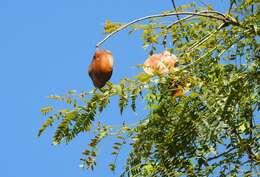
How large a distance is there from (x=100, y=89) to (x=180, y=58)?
1.06 feet

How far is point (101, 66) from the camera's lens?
131 inches

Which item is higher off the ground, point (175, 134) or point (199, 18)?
point (199, 18)

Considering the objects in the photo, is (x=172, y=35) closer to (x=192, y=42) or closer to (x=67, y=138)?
(x=192, y=42)

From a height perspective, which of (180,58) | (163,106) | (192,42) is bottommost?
(163,106)

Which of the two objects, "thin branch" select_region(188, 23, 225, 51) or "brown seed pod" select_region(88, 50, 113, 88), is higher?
"thin branch" select_region(188, 23, 225, 51)

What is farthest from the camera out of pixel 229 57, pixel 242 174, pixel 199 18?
pixel 199 18

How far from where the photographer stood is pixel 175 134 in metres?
3.13

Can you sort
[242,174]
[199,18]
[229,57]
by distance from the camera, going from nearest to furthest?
[242,174] → [229,57] → [199,18]

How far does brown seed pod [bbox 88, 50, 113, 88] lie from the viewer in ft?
10.8

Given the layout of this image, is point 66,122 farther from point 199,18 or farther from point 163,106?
point 199,18

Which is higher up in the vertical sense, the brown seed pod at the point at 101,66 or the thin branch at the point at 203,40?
the thin branch at the point at 203,40

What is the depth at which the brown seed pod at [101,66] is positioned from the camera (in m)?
3.29

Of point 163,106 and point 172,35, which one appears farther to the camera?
point 172,35

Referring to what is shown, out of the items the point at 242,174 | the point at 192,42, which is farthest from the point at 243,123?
the point at 192,42
